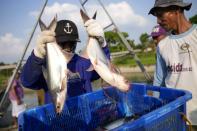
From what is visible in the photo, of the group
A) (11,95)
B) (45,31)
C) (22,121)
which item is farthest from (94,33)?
(11,95)

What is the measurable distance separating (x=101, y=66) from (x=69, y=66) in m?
1.06

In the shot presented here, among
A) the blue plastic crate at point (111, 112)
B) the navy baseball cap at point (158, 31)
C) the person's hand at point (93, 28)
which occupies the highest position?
the navy baseball cap at point (158, 31)

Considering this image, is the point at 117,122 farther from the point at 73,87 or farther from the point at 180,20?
the point at 180,20

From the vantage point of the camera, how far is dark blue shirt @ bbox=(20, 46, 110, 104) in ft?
6.03

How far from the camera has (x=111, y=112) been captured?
2549 millimetres

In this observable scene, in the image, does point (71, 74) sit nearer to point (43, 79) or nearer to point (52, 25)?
point (52, 25)

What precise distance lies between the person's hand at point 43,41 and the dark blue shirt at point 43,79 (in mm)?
66

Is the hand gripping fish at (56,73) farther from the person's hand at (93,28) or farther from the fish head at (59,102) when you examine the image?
the person's hand at (93,28)

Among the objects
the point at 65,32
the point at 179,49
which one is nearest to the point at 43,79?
the point at 65,32

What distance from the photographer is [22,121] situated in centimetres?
159

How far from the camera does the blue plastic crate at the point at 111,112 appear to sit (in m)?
1.36

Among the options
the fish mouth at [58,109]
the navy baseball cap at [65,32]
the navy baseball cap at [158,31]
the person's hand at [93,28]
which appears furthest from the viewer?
the navy baseball cap at [158,31]

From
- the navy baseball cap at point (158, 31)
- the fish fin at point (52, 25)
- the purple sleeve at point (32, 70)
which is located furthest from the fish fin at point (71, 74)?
the navy baseball cap at point (158, 31)

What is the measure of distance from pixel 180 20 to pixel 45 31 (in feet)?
6.56
